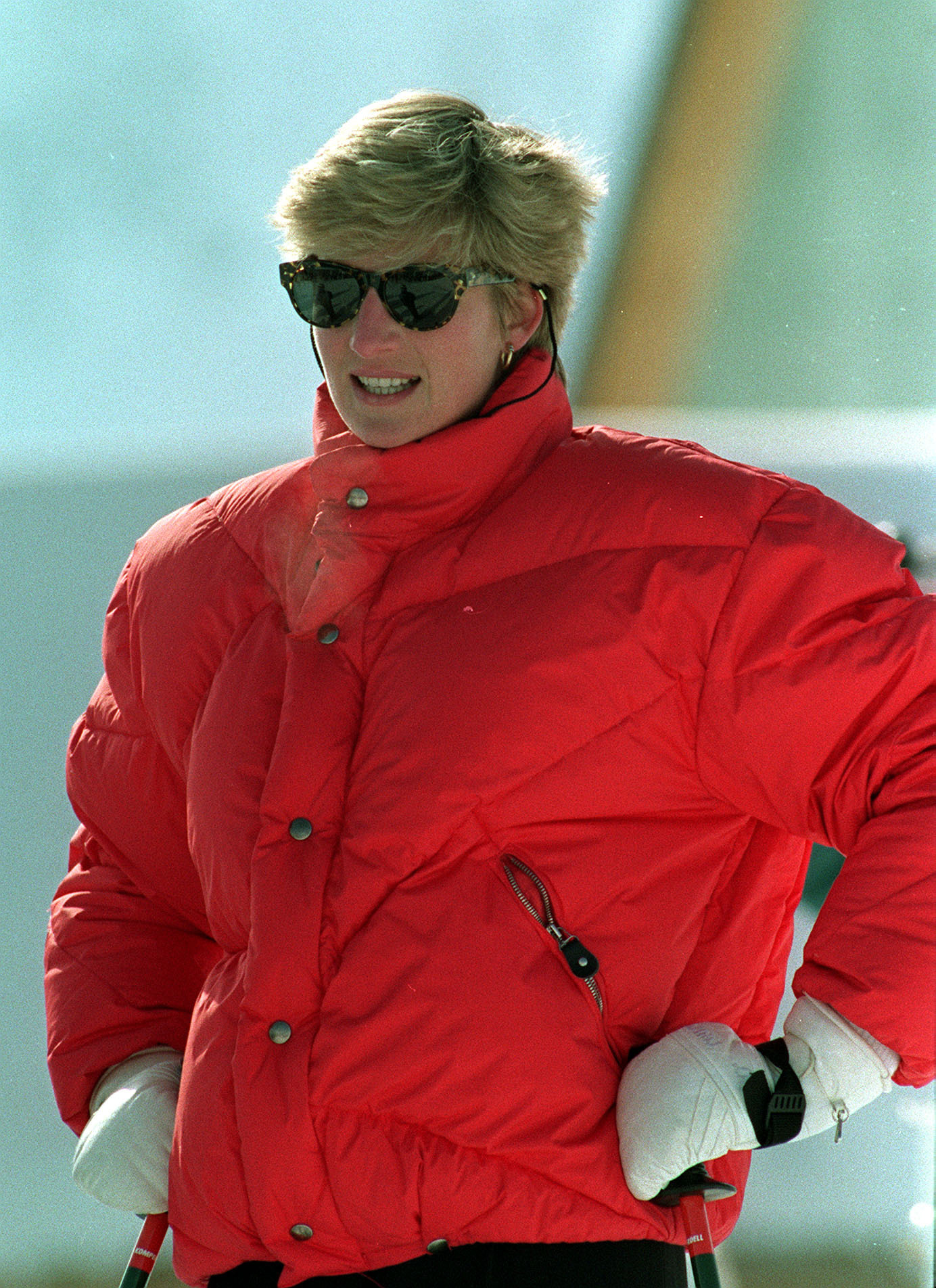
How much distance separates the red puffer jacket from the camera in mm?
1090

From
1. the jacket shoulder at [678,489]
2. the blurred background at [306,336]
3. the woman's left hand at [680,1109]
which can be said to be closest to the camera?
the woman's left hand at [680,1109]

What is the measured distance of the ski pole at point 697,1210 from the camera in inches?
44.3

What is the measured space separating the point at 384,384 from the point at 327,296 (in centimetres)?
10

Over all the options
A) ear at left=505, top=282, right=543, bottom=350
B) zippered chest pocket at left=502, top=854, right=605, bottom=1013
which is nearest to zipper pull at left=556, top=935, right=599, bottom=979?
zippered chest pocket at left=502, top=854, right=605, bottom=1013

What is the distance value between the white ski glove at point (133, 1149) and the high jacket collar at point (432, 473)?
562 millimetres

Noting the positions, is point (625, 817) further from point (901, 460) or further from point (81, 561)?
point (81, 561)

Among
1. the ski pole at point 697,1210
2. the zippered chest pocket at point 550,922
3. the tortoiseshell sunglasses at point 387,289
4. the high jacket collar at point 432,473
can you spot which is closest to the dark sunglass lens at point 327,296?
the tortoiseshell sunglasses at point 387,289

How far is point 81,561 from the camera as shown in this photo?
208 cm

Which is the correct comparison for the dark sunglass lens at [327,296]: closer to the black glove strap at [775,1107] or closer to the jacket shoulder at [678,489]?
the jacket shoulder at [678,489]

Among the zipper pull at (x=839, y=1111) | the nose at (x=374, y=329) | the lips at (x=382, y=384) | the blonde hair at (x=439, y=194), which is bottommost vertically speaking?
the zipper pull at (x=839, y=1111)

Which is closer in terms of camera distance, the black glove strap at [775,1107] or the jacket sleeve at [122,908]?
the black glove strap at [775,1107]

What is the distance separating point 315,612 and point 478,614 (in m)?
0.15

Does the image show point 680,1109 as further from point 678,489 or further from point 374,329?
point 374,329

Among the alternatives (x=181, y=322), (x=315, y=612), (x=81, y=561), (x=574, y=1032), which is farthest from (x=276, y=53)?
(x=574, y=1032)
